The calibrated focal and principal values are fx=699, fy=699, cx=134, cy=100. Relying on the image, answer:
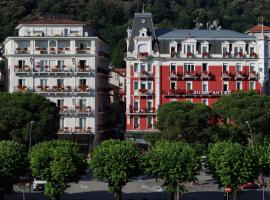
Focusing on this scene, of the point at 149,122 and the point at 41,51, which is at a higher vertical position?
the point at 41,51

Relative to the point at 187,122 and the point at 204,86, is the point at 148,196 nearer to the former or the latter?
the point at 187,122

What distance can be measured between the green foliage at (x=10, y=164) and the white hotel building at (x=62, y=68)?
134 feet

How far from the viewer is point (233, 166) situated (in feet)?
239

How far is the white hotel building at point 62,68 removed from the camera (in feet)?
379

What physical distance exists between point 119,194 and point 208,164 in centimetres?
1028

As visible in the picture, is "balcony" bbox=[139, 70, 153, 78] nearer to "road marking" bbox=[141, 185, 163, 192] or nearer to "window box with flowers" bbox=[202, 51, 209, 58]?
"window box with flowers" bbox=[202, 51, 209, 58]

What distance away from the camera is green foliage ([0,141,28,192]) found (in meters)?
72.5

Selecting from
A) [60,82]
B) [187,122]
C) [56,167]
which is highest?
[60,82]

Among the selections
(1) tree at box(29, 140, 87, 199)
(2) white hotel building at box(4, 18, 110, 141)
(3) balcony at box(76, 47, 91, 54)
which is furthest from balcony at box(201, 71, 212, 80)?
(1) tree at box(29, 140, 87, 199)

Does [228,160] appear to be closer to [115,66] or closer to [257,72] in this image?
[257,72]

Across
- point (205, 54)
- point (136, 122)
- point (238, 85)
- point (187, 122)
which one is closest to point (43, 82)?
point (136, 122)

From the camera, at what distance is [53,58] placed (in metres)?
116

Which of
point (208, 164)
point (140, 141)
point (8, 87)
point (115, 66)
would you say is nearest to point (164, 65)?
point (140, 141)

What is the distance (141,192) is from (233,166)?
16122mm
